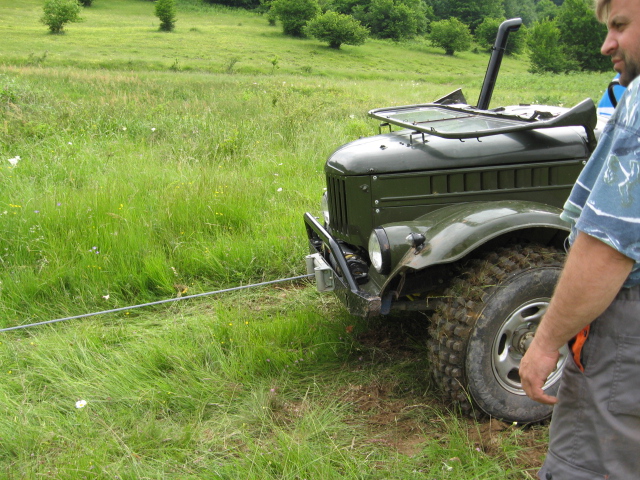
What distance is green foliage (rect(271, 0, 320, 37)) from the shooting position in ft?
218

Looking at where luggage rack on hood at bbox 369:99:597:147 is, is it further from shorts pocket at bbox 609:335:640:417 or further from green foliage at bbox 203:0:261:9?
green foliage at bbox 203:0:261:9

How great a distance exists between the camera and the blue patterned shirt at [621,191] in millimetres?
1290

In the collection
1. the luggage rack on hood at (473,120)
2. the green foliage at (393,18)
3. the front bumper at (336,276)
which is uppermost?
the green foliage at (393,18)

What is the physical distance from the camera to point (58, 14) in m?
49.3

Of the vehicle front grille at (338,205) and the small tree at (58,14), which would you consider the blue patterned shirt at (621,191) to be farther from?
the small tree at (58,14)

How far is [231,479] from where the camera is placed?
247cm

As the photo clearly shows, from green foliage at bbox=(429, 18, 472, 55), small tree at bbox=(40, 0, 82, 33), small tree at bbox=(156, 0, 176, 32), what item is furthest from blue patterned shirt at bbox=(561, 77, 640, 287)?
green foliage at bbox=(429, 18, 472, 55)

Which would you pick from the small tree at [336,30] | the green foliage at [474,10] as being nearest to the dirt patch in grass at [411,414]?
the small tree at [336,30]

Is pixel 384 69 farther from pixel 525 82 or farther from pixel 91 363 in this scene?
pixel 91 363

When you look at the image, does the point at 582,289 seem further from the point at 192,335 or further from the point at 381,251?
the point at 192,335

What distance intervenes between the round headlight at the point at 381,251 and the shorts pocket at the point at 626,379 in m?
1.57

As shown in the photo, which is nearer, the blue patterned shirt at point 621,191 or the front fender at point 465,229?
the blue patterned shirt at point 621,191

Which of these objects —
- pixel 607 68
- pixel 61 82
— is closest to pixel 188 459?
pixel 61 82

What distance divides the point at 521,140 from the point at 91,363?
278 cm
